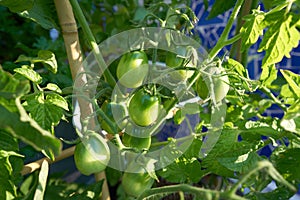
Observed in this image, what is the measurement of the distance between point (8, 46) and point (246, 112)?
2.73ft

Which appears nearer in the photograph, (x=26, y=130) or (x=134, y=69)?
(x=26, y=130)

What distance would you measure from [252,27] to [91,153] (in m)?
0.22

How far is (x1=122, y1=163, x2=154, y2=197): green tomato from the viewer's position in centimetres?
47

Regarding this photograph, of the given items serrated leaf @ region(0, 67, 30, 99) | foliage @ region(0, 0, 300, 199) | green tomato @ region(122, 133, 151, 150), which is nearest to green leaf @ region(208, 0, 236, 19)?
foliage @ region(0, 0, 300, 199)

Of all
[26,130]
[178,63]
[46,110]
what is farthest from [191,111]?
[26,130]

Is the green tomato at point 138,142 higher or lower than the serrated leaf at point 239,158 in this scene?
higher

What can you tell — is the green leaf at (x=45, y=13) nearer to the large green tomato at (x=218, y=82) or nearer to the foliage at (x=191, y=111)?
the foliage at (x=191, y=111)

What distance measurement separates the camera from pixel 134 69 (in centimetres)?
46

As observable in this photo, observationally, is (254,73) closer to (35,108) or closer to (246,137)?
(246,137)

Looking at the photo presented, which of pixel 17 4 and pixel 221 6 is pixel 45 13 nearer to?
pixel 17 4

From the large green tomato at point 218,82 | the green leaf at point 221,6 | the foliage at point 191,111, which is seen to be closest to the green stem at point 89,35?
the foliage at point 191,111

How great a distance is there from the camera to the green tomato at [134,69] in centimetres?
46

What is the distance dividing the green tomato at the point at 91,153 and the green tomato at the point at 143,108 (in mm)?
47

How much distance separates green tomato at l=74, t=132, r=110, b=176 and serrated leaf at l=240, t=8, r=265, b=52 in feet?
0.63
